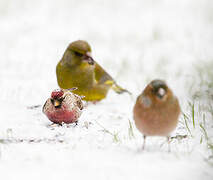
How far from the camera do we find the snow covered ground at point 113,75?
292 centimetres

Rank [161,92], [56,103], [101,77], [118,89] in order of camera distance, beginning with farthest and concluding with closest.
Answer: [118,89] < [101,77] < [56,103] < [161,92]

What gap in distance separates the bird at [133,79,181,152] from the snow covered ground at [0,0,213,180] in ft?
0.85

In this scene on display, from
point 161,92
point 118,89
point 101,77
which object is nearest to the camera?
point 161,92

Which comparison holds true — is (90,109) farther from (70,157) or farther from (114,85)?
(70,157)

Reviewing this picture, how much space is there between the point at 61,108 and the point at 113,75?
3230mm

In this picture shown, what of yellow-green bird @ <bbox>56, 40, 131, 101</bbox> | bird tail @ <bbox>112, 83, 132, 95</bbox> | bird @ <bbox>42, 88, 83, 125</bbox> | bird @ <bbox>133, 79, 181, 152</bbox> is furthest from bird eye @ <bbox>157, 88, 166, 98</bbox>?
bird tail @ <bbox>112, 83, 132, 95</bbox>

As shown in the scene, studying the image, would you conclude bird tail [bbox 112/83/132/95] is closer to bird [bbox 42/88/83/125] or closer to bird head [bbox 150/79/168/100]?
bird [bbox 42/88/83/125]

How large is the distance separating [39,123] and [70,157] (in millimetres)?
1070

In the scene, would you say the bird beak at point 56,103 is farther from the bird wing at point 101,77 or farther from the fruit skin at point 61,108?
the bird wing at point 101,77

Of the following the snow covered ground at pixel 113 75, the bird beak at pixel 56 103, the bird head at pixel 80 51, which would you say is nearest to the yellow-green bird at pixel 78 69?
the bird head at pixel 80 51

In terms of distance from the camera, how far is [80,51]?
183 inches

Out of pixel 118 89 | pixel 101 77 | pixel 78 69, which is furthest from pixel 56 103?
pixel 118 89

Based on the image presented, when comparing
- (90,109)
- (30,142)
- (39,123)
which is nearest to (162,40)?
(90,109)

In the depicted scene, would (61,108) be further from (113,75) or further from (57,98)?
(113,75)
